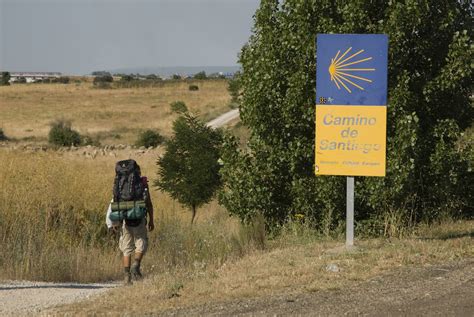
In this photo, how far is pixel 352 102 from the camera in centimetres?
1056

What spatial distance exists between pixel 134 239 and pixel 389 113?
448 cm

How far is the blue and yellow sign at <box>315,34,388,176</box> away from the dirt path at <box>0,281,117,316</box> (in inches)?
139

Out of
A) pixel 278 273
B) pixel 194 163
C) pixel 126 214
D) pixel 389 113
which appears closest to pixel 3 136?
pixel 194 163

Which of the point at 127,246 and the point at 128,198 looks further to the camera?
the point at 127,246

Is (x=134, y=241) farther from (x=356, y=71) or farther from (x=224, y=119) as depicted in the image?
(x=224, y=119)

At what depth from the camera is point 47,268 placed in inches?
481

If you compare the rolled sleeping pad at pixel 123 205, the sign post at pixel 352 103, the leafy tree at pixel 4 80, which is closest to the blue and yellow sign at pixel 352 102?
the sign post at pixel 352 103

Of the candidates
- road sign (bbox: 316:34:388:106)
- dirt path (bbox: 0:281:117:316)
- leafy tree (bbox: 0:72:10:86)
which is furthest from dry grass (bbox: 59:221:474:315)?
leafy tree (bbox: 0:72:10:86)

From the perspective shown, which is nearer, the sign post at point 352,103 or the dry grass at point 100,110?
the sign post at point 352,103

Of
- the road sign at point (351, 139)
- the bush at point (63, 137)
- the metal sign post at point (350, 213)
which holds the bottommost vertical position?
the bush at point (63, 137)

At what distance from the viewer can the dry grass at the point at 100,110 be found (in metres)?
64.1

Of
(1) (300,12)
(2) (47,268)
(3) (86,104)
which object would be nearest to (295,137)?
(1) (300,12)

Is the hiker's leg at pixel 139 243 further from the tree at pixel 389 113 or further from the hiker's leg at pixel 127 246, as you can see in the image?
the tree at pixel 389 113

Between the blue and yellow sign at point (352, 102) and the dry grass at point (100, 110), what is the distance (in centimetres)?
4674
